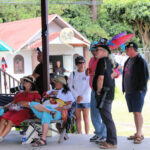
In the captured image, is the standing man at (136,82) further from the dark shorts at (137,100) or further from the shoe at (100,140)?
the shoe at (100,140)

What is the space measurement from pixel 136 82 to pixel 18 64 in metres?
19.4

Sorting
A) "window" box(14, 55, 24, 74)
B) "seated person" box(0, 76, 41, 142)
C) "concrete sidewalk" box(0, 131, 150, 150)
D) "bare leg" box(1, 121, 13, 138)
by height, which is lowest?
"concrete sidewalk" box(0, 131, 150, 150)

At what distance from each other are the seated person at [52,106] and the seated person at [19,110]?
7.8 inches

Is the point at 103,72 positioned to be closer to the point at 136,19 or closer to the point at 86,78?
the point at 86,78

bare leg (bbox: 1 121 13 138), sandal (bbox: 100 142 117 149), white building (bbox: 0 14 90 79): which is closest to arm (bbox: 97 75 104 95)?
sandal (bbox: 100 142 117 149)

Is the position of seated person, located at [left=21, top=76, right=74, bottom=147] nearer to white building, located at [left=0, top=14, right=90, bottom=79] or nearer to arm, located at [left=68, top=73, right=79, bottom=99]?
arm, located at [left=68, top=73, right=79, bottom=99]

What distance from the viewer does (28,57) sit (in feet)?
78.1

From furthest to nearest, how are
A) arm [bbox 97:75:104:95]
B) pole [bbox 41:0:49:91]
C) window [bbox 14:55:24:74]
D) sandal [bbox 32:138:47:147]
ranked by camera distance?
window [bbox 14:55:24:74] → pole [bbox 41:0:49:91] → sandal [bbox 32:138:47:147] → arm [bbox 97:75:104:95]

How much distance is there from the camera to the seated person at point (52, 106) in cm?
507

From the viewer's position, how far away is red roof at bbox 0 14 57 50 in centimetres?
2259

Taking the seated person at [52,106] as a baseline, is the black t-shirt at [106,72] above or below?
above

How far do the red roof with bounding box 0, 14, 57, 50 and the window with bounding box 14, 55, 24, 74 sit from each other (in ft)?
3.85

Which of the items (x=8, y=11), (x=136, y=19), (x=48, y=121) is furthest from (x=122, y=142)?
(x=8, y=11)

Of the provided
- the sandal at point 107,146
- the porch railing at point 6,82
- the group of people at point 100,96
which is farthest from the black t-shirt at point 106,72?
the porch railing at point 6,82
